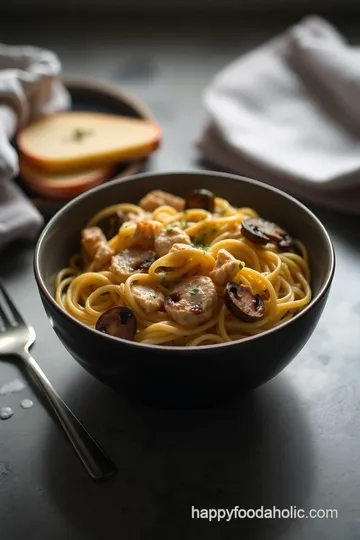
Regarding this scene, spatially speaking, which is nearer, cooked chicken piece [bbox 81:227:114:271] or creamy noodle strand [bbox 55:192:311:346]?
creamy noodle strand [bbox 55:192:311:346]

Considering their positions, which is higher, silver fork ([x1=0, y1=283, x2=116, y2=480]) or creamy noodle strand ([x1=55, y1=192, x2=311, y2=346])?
creamy noodle strand ([x1=55, y1=192, x2=311, y2=346])

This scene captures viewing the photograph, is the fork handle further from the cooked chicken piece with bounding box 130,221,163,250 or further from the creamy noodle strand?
the cooked chicken piece with bounding box 130,221,163,250

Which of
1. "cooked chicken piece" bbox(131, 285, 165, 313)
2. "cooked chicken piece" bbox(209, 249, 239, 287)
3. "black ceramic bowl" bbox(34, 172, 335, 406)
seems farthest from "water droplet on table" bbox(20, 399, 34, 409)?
"cooked chicken piece" bbox(209, 249, 239, 287)

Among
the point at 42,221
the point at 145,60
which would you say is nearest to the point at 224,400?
the point at 42,221

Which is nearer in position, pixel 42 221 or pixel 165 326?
pixel 165 326

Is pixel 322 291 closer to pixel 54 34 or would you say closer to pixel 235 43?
pixel 235 43

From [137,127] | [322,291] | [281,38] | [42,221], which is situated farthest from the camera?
[281,38]

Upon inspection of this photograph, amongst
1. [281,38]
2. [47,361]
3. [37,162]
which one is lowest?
[47,361]
